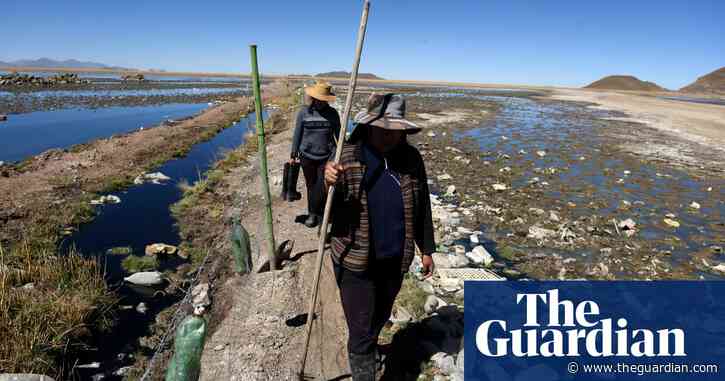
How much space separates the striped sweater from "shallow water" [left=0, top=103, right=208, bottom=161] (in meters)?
14.8

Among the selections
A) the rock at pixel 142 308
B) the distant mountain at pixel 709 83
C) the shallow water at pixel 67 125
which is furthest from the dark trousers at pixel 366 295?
the distant mountain at pixel 709 83

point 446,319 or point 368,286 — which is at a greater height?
point 368,286

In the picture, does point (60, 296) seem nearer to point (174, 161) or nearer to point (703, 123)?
point (174, 161)

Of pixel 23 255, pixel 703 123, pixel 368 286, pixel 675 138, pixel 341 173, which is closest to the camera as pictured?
pixel 341 173

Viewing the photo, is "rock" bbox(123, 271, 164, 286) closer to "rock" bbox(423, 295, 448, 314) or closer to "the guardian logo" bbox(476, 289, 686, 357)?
"rock" bbox(423, 295, 448, 314)

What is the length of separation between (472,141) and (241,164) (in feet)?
32.2

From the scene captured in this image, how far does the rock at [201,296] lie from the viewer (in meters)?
4.47

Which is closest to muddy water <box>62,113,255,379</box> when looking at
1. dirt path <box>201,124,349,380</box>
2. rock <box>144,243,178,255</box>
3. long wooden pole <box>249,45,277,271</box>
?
rock <box>144,243,178,255</box>

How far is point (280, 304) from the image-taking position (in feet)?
13.9

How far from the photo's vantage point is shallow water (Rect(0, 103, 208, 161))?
14.5 m

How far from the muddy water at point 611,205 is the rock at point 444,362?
2738 millimetres

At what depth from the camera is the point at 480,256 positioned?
5855 mm

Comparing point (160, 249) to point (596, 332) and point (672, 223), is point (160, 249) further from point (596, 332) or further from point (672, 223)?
point (672, 223)

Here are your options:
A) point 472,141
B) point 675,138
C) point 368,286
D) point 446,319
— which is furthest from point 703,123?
point 368,286
